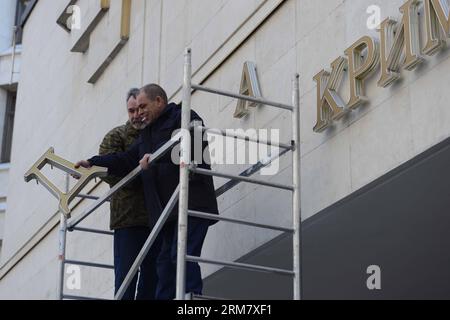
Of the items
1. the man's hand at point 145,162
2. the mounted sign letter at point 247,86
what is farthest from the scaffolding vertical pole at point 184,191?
the mounted sign letter at point 247,86

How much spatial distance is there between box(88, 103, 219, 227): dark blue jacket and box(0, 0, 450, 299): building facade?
102cm

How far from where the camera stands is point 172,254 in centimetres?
868

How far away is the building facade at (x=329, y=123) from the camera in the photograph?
8.05 metres

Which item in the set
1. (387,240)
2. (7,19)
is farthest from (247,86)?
(7,19)

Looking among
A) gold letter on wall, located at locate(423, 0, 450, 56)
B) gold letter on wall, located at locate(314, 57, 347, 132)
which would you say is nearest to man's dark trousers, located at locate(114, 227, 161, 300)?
gold letter on wall, located at locate(314, 57, 347, 132)

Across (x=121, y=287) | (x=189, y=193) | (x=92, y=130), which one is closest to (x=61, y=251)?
(x=121, y=287)

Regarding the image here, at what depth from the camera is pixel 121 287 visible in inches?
353

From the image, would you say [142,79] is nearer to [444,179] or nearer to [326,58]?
[326,58]

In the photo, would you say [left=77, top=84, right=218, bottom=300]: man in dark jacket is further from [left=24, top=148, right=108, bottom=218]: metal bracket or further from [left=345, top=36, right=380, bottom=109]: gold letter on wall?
[left=345, top=36, right=380, bottom=109]: gold letter on wall

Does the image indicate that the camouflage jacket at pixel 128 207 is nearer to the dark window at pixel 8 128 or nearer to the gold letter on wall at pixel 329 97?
the gold letter on wall at pixel 329 97

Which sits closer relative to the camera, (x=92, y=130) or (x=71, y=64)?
(x=92, y=130)

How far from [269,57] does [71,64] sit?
7.59 meters

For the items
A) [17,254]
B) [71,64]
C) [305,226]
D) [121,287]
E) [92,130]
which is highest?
[71,64]

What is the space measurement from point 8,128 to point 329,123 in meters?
18.4
